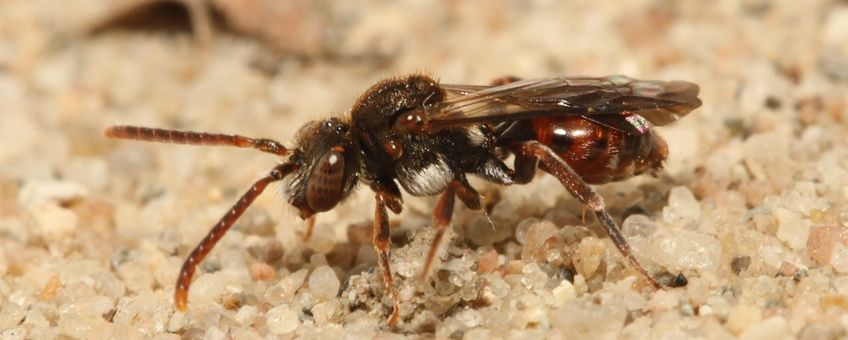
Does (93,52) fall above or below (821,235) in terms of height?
above

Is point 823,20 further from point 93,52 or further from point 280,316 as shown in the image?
point 93,52

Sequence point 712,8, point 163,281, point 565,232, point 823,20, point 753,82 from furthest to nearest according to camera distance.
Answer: point 712,8 < point 823,20 < point 753,82 < point 163,281 < point 565,232

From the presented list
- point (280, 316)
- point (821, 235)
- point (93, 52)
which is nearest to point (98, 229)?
point (280, 316)

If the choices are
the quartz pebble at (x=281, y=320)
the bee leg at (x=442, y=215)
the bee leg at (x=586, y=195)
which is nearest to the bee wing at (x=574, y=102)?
the bee leg at (x=586, y=195)

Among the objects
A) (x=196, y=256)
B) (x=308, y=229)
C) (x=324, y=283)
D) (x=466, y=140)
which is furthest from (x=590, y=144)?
(x=196, y=256)

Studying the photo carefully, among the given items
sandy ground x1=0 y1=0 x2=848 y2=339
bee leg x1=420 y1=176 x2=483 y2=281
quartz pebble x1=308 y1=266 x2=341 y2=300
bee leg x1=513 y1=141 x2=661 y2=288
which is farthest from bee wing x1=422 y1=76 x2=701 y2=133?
quartz pebble x1=308 y1=266 x2=341 y2=300

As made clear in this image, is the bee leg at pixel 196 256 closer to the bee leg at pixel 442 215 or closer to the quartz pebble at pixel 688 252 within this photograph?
the bee leg at pixel 442 215

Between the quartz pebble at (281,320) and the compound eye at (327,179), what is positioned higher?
the compound eye at (327,179)

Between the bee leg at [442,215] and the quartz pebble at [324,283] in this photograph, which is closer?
the bee leg at [442,215]
